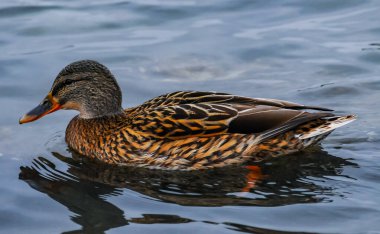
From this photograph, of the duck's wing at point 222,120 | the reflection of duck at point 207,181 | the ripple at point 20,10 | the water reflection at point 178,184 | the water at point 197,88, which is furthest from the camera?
the ripple at point 20,10

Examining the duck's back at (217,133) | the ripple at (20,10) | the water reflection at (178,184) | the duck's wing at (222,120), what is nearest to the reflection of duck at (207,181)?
the water reflection at (178,184)

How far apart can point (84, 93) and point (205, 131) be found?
5.46 ft

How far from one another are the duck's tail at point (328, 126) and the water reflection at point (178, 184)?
30 centimetres

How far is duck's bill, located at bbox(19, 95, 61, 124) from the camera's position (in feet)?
31.4

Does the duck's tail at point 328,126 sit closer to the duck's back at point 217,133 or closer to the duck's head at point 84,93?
the duck's back at point 217,133

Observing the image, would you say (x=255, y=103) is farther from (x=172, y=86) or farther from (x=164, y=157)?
(x=172, y=86)

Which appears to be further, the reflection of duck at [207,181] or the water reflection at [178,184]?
the reflection of duck at [207,181]

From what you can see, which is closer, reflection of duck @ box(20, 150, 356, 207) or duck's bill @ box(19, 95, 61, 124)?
reflection of duck @ box(20, 150, 356, 207)

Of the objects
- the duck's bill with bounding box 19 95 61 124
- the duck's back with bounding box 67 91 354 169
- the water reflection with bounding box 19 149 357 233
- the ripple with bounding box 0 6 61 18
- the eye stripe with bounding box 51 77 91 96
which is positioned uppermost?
the ripple with bounding box 0 6 61 18

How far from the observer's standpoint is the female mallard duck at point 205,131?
29.8ft

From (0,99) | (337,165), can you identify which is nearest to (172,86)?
(0,99)

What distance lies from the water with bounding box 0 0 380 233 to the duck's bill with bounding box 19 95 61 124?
15.8 inches

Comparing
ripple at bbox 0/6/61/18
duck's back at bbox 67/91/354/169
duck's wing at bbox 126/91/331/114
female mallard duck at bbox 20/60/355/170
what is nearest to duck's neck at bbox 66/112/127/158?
female mallard duck at bbox 20/60/355/170

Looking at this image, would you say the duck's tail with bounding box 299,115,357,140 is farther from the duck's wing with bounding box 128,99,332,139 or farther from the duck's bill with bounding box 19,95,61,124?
the duck's bill with bounding box 19,95,61,124
